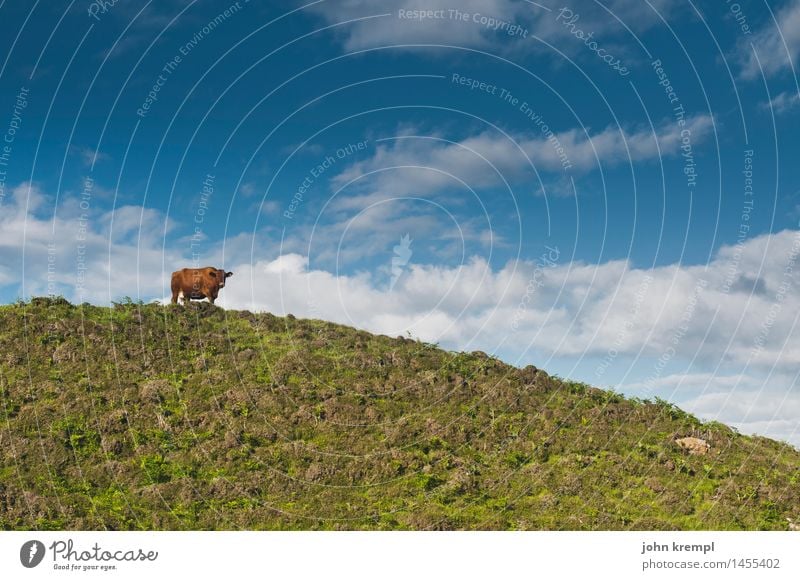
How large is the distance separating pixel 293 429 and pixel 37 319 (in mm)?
18543

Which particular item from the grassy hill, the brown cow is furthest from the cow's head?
the grassy hill

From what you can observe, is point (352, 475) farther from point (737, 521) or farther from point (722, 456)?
point (722, 456)

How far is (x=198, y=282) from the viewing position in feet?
151

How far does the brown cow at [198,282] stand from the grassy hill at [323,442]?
138 inches

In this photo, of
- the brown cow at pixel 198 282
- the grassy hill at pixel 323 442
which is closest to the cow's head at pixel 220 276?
the brown cow at pixel 198 282

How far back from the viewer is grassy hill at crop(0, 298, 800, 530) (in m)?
26.3

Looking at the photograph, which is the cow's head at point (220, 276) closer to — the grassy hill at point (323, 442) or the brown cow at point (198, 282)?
the brown cow at point (198, 282)

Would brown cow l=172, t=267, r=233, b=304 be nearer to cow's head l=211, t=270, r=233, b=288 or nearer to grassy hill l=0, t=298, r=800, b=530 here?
cow's head l=211, t=270, r=233, b=288

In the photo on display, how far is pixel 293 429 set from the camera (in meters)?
31.8

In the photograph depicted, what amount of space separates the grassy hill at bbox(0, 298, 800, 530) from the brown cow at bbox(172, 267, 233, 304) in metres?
3.50

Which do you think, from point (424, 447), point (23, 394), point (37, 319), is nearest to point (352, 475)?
point (424, 447)

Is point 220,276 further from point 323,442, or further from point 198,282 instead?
point 323,442

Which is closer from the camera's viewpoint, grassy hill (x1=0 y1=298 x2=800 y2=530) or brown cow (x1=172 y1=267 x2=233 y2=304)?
grassy hill (x1=0 y1=298 x2=800 y2=530)

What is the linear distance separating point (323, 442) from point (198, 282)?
19.4 m
